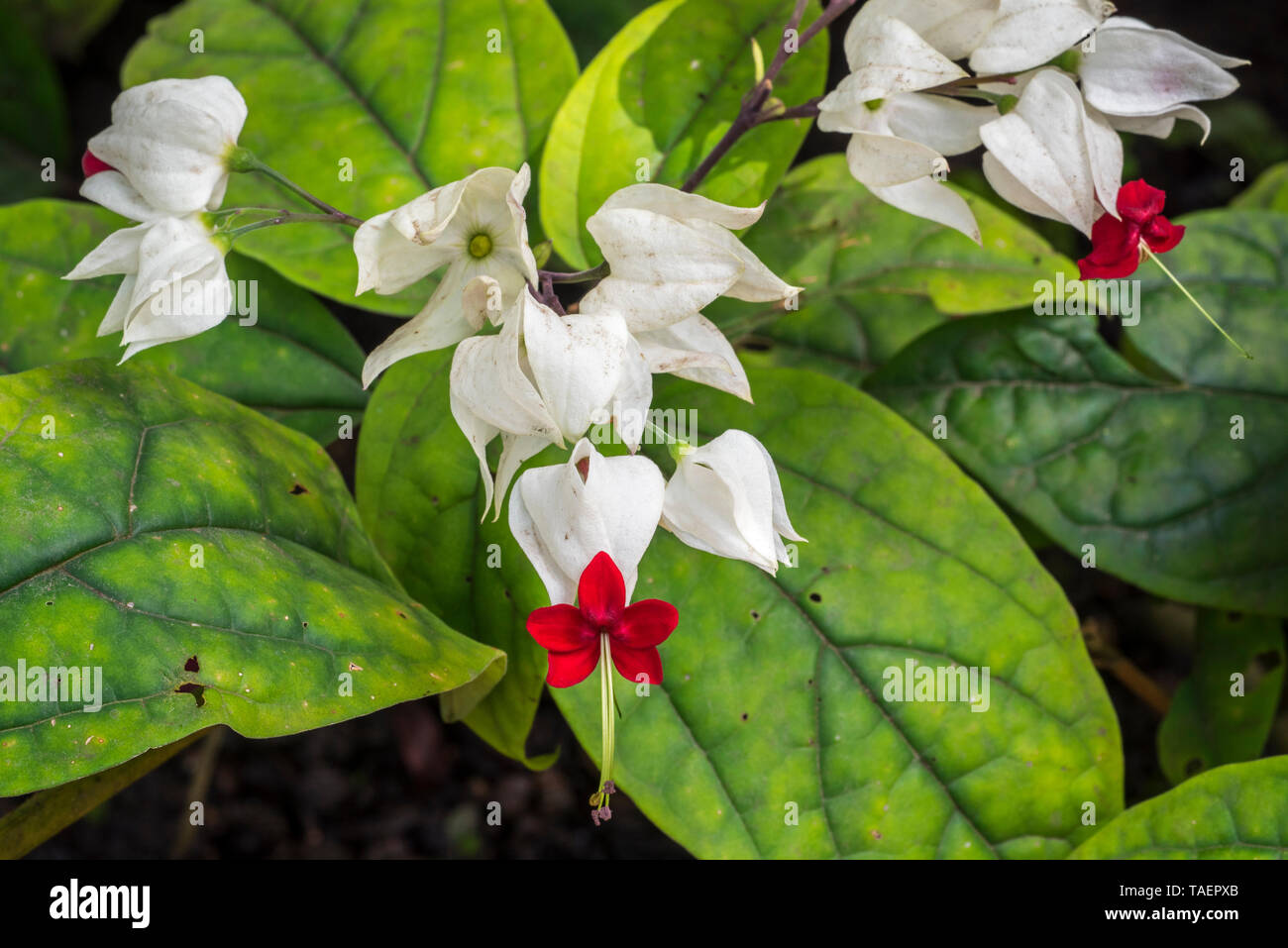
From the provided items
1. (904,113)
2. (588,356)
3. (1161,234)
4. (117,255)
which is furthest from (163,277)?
(1161,234)

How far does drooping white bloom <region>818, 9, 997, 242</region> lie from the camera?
61cm

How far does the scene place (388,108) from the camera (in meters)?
0.89

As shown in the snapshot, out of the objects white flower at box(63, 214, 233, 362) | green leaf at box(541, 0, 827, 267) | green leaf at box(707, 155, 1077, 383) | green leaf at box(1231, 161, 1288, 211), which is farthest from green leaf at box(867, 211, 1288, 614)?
white flower at box(63, 214, 233, 362)

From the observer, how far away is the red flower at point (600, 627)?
0.52 metres

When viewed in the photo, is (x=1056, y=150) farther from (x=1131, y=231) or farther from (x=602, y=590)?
(x=602, y=590)

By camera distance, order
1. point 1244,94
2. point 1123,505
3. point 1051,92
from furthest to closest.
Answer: point 1244,94
point 1123,505
point 1051,92

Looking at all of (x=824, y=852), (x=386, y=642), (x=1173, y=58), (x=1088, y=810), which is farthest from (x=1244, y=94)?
(x=386, y=642)

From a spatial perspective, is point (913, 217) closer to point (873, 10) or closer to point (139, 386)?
point (873, 10)

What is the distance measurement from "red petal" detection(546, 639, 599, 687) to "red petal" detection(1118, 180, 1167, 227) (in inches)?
15.5

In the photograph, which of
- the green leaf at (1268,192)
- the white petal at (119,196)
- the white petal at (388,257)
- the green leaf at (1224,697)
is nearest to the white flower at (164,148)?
the white petal at (119,196)

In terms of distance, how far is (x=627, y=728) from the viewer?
73 cm

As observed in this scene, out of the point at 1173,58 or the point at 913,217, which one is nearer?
the point at 1173,58

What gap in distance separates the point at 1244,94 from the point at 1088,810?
1078 millimetres
